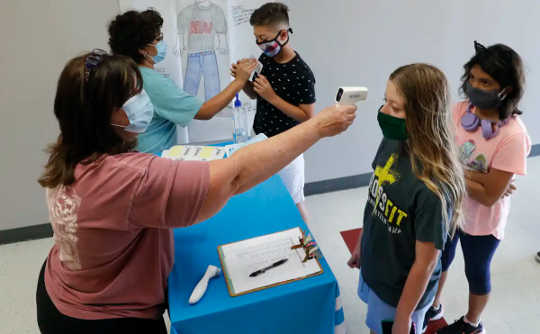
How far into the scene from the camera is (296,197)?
2193 millimetres

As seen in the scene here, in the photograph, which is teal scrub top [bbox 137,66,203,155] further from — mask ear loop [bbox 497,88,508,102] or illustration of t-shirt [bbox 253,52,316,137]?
mask ear loop [bbox 497,88,508,102]

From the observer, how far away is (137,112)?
3.73 ft

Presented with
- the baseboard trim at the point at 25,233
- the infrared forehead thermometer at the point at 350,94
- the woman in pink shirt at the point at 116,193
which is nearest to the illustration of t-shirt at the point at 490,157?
the infrared forehead thermometer at the point at 350,94

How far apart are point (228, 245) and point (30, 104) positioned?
1.97 m

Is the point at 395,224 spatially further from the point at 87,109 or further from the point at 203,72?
the point at 203,72

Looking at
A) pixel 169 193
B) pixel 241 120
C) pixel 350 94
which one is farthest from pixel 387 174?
pixel 241 120

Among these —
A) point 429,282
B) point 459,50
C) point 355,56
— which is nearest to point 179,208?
point 429,282

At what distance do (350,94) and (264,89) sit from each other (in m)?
0.83

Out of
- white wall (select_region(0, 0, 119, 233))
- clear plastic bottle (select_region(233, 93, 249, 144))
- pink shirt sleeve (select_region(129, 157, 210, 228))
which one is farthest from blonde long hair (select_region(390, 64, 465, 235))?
white wall (select_region(0, 0, 119, 233))

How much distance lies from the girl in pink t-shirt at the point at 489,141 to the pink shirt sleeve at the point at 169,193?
44.1 inches

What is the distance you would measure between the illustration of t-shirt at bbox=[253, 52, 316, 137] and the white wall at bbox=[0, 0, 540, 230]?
0.75 metres

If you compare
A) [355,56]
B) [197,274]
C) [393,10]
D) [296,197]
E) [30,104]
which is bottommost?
[296,197]

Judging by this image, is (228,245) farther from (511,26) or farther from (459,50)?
(511,26)

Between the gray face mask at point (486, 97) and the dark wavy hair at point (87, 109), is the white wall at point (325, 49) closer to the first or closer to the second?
the gray face mask at point (486, 97)
